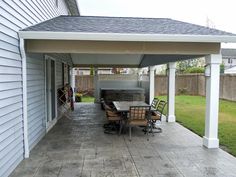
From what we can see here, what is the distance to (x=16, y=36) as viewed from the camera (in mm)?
5051

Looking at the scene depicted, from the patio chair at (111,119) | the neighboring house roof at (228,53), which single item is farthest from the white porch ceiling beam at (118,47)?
the neighboring house roof at (228,53)

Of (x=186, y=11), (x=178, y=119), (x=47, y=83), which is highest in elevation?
(x=186, y=11)

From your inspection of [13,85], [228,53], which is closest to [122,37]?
[13,85]

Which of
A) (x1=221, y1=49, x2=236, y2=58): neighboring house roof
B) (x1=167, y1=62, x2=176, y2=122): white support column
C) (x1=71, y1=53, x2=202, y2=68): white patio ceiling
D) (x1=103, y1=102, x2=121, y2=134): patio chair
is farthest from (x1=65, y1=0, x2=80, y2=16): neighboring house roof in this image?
(x1=221, y1=49, x2=236, y2=58): neighboring house roof

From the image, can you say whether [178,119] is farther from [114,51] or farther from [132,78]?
[132,78]

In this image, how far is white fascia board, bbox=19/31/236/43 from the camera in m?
5.18

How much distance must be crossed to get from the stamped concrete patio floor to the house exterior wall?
0.40 m

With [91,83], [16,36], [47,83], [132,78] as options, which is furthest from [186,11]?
[16,36]

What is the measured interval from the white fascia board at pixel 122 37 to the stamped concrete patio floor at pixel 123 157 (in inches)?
92.4

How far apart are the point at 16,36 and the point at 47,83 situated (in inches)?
118

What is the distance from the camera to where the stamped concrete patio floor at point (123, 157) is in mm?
4750

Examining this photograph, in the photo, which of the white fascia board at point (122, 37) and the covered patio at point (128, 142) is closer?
the covered patio at point (128, 142)

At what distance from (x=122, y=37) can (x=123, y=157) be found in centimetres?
238

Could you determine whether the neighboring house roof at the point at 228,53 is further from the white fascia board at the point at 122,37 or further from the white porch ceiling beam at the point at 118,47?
the white fascia board at the point at 122,37
